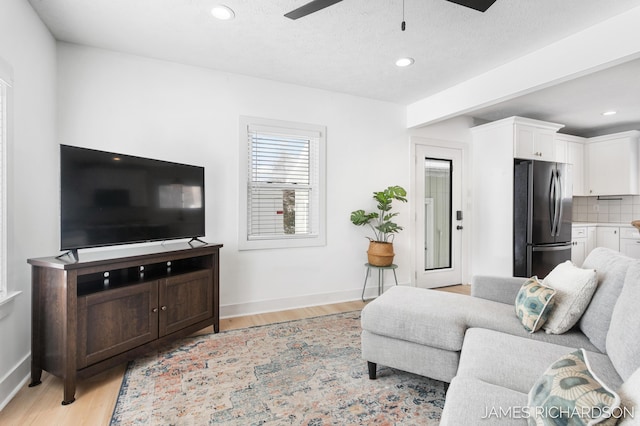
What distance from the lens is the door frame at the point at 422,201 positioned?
13.9ft

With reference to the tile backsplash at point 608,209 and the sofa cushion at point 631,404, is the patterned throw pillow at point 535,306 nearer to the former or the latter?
the sofa cushion at point 631,404

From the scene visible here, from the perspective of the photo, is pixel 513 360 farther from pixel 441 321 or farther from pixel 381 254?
pixel 381 254

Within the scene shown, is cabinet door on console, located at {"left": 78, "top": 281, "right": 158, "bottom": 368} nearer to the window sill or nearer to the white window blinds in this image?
the window sill

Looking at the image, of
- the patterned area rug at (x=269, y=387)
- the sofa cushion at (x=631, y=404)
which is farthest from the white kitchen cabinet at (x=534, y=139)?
the sofa cushion at (x=631, y=404)

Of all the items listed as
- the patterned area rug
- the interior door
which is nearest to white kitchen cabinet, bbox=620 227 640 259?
the interior door

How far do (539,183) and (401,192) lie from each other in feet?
5.90

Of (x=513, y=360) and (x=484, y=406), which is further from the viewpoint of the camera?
(x=513, y=360)

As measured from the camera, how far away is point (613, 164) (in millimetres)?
4832

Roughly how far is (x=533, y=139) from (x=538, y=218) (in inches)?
42.8

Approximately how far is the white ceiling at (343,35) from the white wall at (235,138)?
177 millimetres

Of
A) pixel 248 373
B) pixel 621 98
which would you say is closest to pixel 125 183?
pixel 248 373

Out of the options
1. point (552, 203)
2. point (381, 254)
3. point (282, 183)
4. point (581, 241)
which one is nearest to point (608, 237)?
point (581, 241)

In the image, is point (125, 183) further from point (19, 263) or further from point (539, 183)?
point (539, 183)

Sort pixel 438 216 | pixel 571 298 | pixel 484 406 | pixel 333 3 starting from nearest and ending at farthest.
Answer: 1. pixel 484 406
2. pixel 333 3
3. pixel 571 298
4. pixel 438 216
